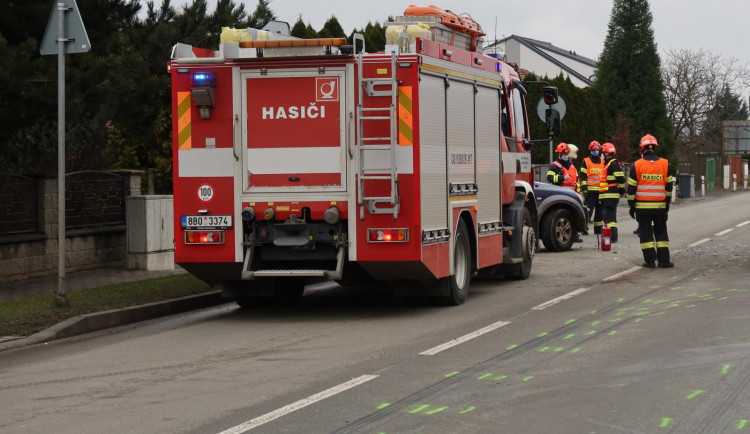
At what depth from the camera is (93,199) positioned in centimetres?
1684

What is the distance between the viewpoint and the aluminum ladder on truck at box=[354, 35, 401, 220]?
36.3 feet

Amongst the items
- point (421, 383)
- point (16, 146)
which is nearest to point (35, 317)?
point (421, 383)

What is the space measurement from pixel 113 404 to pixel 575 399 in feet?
9.64

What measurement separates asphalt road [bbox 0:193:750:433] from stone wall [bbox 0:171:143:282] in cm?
378

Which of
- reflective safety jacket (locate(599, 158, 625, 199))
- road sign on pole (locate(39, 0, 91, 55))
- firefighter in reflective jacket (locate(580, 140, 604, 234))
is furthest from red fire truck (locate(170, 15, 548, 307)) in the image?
firefighter in reflective jacket (locate(580, 140, 604, 234))

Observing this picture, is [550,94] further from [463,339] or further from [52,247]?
[52,247]

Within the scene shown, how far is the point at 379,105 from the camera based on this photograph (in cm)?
1112

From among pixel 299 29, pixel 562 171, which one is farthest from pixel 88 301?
pixel 299 29

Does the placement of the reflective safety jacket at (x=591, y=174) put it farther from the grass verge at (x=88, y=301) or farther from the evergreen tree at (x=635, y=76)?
the evergreen tree at (x=635, y=76)

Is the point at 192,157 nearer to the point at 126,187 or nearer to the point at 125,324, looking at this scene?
the point at 125,324

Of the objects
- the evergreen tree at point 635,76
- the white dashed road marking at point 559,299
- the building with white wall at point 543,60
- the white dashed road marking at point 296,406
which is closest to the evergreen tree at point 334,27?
the white dashed road marking at point 559,299

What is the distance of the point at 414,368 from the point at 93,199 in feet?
31.2

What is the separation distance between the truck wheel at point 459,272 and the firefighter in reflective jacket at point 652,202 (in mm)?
4395

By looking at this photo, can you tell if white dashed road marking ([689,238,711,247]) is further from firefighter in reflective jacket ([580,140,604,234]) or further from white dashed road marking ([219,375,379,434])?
white dashed road marking ([219,375,379,434])
